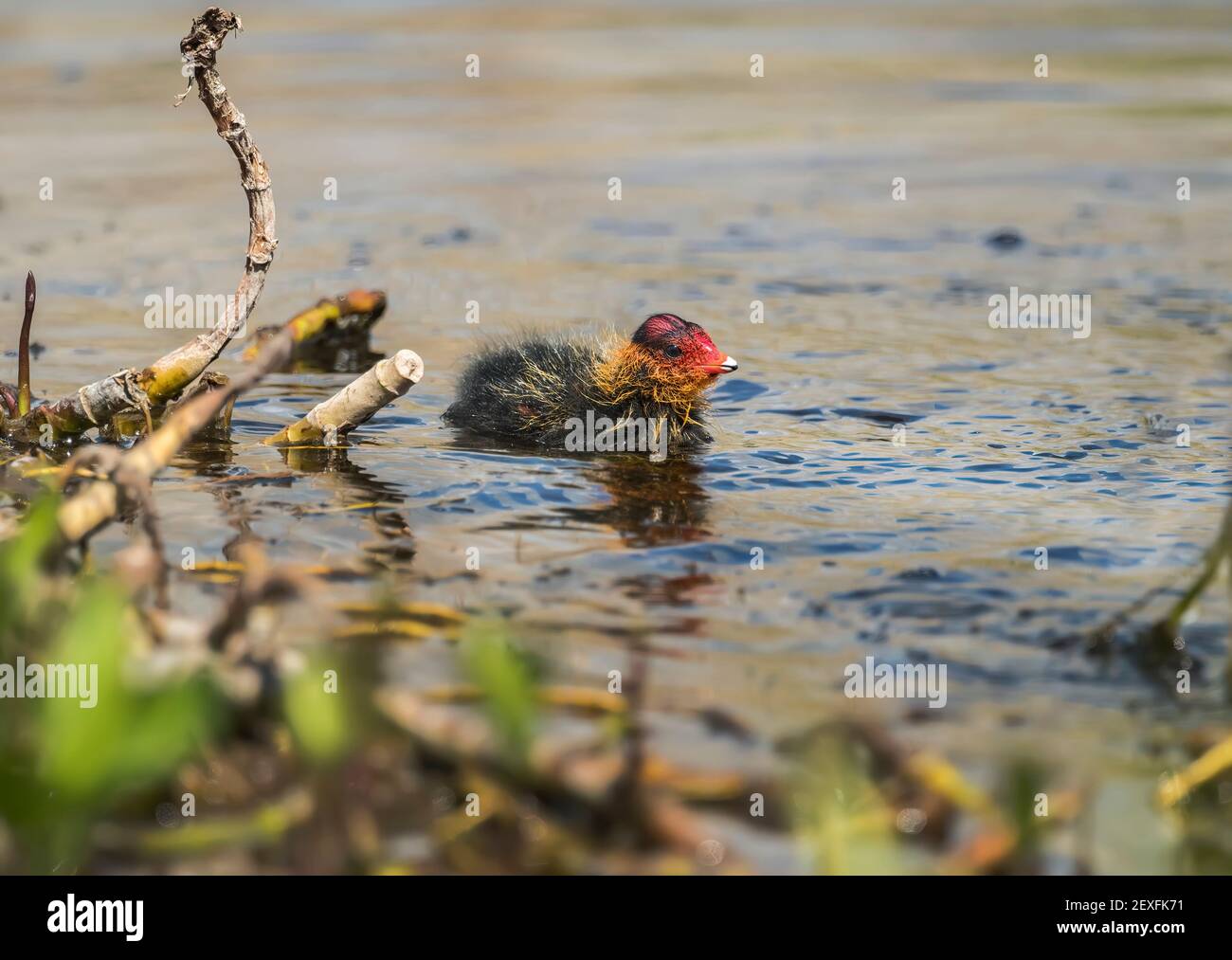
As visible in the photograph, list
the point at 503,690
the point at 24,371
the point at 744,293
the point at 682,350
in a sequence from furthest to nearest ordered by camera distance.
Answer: the point at 744,293 → the point at 682,350 → the point at 24,371 → the point at 503,690

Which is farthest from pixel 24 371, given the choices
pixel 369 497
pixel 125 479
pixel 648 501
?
pixel 125 479

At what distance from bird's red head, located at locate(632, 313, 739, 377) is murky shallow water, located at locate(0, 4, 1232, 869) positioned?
1.31ft

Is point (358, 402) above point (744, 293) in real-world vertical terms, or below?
below

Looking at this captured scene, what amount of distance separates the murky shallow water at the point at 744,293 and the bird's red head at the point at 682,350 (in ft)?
1.31

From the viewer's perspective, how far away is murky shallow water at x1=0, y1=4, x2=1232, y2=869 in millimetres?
A: 4969

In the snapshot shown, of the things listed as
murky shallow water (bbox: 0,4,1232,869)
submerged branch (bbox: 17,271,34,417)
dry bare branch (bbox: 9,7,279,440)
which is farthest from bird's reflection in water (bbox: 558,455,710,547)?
submerged branch (bbox: 17,271,34,417)

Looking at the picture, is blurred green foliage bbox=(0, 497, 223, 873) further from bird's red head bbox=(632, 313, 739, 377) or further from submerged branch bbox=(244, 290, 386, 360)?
bird's red head bbox=(632, 313, 739, 377)

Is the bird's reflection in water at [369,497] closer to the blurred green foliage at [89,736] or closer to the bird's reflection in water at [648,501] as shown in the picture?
the bird's reflection in water at [648,501]

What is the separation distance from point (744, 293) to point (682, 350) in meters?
3.78

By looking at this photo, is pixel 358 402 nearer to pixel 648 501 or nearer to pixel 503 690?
pixel 648 501

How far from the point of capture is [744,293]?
36.5ft

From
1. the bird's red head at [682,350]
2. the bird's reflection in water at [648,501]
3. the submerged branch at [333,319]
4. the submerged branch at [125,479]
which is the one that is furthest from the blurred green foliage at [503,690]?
the bird's red head at [682,350]
